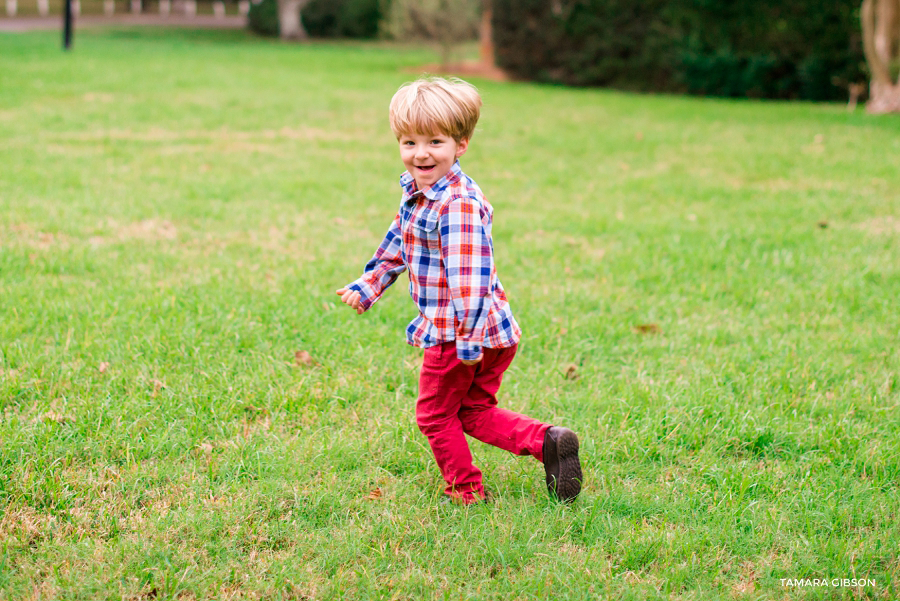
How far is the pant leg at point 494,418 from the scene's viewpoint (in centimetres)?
280

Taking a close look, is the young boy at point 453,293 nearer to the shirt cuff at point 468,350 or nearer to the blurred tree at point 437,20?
the shirt cuff at point 468,350

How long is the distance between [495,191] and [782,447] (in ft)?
16.4

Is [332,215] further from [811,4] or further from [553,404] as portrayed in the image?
[811,4]

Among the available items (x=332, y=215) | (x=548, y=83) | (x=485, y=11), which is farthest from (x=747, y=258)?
(x=485, y=11)

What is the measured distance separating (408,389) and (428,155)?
146cm

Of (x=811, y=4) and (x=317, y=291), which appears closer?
(x=317, y=291)

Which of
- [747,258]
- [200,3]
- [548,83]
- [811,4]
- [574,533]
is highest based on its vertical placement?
[200,3]

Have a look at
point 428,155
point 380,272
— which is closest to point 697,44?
point 380,272

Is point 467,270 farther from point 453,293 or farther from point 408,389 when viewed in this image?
point 408,389

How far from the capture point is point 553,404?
3.58 meters

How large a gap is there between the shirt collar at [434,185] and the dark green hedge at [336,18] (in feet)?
112

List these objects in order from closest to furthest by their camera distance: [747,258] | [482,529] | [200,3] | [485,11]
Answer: [482,529], [747,258], [485,11], [200,3]

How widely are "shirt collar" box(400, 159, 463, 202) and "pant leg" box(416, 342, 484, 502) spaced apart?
501mm

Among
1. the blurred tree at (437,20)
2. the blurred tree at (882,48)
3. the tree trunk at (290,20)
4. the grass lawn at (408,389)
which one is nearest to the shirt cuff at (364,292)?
the grass lawn at (408,389)
